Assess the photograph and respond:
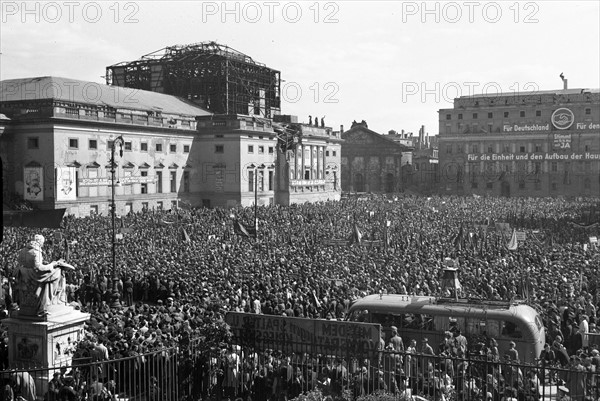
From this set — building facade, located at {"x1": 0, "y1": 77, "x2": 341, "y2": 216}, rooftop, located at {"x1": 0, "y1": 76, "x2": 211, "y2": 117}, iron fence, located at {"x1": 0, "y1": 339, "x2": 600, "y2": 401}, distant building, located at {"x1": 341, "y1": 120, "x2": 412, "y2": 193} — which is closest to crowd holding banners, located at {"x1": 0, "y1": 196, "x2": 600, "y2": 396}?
iron fence, located at {"x1": 0, "y1": 339, "x2": 600, "y2": 401}

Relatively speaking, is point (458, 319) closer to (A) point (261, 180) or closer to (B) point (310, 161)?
(A) point (261, 180)

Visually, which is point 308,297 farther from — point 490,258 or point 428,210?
point 428,210

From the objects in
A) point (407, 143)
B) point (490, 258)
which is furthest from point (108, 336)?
point (407, 143)

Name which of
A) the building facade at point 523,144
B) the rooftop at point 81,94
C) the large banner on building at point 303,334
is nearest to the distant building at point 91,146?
the rooftop at point 81,94

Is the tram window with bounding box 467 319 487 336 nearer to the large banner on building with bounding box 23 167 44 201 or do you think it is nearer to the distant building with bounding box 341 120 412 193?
the large banner on building with bounding box 23 167 44 201

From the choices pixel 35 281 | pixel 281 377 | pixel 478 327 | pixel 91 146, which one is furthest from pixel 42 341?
pixel 91 146
